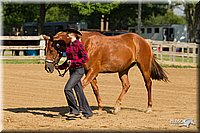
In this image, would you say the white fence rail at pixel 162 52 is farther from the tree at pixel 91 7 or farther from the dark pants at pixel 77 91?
the dark pants at pixel 77 91

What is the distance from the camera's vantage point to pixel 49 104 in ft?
38.0

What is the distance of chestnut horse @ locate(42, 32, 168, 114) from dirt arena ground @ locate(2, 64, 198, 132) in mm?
765

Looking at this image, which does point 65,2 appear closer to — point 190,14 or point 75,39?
point 190,14

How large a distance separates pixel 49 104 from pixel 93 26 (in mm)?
55054

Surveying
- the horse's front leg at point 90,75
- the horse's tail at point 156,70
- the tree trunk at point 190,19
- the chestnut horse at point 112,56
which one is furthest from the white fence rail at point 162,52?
the tree trunk at point 190,19

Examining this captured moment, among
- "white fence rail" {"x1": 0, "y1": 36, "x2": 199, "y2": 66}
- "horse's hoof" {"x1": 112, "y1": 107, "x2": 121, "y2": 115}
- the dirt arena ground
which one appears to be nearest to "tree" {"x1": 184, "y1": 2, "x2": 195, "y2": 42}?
"white fence rail" {"x1": 0, "y1": 36, "x2": 199, "y2": 66}

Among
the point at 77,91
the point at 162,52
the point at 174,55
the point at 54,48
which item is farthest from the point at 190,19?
the point at 77,91

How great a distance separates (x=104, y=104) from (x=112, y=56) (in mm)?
1889

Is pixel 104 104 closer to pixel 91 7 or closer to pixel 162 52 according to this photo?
pixel 162 52

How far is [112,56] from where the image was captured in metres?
10.3

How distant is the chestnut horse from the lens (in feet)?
31.7

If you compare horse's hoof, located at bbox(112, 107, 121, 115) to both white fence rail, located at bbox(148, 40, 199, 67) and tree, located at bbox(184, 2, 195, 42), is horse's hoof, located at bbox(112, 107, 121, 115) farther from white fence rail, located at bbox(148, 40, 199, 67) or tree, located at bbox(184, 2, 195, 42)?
tree, located at bbox(184, 2, 195, 42)

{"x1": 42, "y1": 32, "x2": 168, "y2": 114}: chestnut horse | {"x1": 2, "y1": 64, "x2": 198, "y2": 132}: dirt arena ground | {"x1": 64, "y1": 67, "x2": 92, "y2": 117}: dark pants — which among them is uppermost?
{"x1": 42, "y1": 32, "x2": 168, "y2": 114}: chestnut horse

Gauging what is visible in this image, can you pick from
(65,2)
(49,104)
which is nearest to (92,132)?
(49,104)
